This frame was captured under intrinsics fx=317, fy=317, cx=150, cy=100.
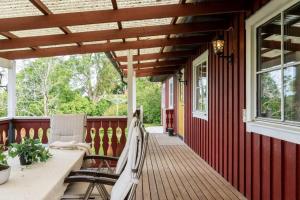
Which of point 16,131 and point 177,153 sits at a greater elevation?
point 16,131

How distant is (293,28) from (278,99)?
741 mm

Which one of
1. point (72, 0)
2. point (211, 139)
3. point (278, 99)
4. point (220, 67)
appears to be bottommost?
point (211, 139)

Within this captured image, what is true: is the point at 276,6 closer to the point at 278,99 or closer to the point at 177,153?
the point at 278,99

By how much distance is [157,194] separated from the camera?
13.7ft

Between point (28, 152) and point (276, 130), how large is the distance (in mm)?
2304

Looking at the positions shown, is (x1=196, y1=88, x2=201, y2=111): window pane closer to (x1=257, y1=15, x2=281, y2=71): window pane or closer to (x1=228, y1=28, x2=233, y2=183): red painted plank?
(x1=228, y1=28, x2=233, y2=183): red painted plank

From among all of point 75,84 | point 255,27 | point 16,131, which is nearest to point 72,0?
point 255,27

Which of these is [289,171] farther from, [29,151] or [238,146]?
[29,151]

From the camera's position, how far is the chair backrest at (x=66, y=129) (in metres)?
4.36

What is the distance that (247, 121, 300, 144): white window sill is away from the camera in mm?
2764

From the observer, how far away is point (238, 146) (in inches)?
173

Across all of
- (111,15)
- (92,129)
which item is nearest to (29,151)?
(111,15)

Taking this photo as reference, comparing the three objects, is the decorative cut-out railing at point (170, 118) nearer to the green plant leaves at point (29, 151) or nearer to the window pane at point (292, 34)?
the window pane at point (292, 34)

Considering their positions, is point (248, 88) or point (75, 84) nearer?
point (248, 88)
